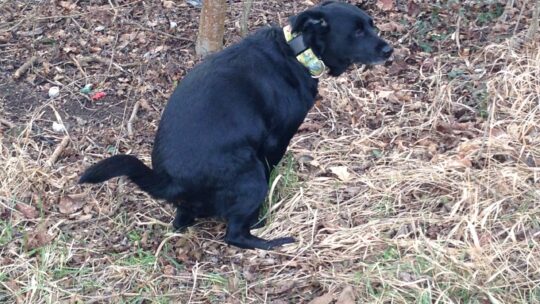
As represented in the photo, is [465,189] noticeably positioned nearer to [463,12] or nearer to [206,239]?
[206,239]

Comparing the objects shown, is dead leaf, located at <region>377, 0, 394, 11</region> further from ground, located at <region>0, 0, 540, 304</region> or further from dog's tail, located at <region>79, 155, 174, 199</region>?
dog's tail, located at <region>79, 155, 174, 199</region>

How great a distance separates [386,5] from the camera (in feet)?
21.9

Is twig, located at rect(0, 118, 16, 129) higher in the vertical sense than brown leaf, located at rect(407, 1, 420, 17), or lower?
lower

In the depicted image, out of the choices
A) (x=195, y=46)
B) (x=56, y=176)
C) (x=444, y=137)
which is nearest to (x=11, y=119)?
(x=56, y=176)

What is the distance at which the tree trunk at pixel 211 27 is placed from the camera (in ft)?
19.1

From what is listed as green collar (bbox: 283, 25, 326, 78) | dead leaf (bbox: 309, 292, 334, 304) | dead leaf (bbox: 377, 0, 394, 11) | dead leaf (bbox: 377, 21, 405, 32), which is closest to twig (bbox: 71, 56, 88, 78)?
green collar (bbox: 283, 25, 326, 78)

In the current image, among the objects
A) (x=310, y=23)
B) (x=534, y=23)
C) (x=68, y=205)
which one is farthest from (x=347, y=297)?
(x=534, y=23)

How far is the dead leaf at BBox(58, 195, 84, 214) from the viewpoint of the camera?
4.67m

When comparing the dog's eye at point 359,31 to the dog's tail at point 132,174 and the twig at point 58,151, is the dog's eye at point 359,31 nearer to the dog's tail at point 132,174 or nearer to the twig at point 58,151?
the dog's tail at point 132,174

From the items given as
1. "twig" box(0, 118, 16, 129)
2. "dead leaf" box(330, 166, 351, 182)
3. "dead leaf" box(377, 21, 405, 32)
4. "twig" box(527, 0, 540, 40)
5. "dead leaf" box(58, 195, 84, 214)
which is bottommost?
"twig" box(0, 118, 16, 129)

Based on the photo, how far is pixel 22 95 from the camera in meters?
5.79

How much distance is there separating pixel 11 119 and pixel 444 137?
3026mm

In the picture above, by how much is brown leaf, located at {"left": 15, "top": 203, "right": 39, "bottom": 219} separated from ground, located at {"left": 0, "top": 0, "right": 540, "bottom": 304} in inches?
0.5

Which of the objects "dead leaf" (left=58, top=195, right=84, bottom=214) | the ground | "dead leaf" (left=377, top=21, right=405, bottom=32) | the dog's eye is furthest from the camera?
"dead leaf" (left=377, top=21, right=405, bottom=32)
